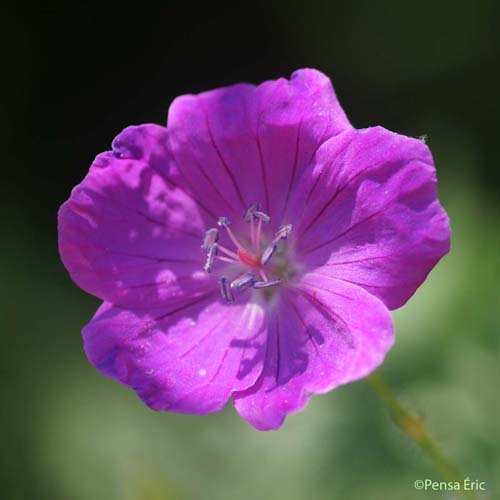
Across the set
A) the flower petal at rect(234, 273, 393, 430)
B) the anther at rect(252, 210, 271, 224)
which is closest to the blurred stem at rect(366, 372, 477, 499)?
the flower petal at rect(234, 273, 393, 430)

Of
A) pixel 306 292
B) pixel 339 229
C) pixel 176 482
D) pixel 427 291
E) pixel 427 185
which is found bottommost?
pixel 176 482

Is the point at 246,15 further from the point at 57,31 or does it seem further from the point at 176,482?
the point at 176,482

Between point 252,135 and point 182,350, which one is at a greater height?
point 252,135

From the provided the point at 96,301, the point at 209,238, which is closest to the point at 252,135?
the point at 209,238

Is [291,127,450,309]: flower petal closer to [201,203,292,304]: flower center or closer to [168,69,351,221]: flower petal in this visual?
[168,69,351,221]: flower petal

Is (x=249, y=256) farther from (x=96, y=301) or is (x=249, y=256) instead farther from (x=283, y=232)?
(x=96, y=301)

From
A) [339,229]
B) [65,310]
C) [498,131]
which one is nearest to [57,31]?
[65,310]

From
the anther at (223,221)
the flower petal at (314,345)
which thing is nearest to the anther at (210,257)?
the anther at (223,221)
